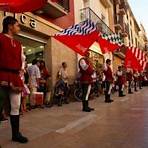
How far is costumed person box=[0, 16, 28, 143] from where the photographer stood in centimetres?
524

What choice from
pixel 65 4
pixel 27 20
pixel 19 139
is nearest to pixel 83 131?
pixel 19 139

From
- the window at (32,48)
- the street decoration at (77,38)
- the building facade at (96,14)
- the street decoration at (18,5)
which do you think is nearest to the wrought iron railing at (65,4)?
the building facade at (96,14)

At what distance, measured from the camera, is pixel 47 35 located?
43.7ft

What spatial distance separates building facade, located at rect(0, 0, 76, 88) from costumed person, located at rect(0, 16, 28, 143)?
580 centimetres

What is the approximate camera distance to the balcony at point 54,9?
12750 mm

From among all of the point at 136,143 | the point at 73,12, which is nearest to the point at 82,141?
the point at 136,143

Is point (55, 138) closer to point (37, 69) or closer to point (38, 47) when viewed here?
point (37, 69)

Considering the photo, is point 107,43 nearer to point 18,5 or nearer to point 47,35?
point 47,35

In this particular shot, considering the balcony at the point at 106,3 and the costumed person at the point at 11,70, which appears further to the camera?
the balcony at the point at 106,3

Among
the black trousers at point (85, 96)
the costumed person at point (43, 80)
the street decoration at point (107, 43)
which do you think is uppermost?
the street decoration at point (107, 43)

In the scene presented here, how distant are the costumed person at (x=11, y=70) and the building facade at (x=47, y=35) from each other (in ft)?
19.0

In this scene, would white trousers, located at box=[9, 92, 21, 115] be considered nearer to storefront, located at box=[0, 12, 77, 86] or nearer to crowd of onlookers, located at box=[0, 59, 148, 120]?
crowd of onlookers, located at box=[0, 59, 148, 120]

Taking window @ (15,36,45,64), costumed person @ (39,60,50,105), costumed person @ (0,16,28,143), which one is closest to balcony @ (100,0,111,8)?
window @ (15,36,45,64)

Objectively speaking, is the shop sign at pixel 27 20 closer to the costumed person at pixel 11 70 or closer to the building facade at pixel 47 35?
the building facade at pixel 47 35
